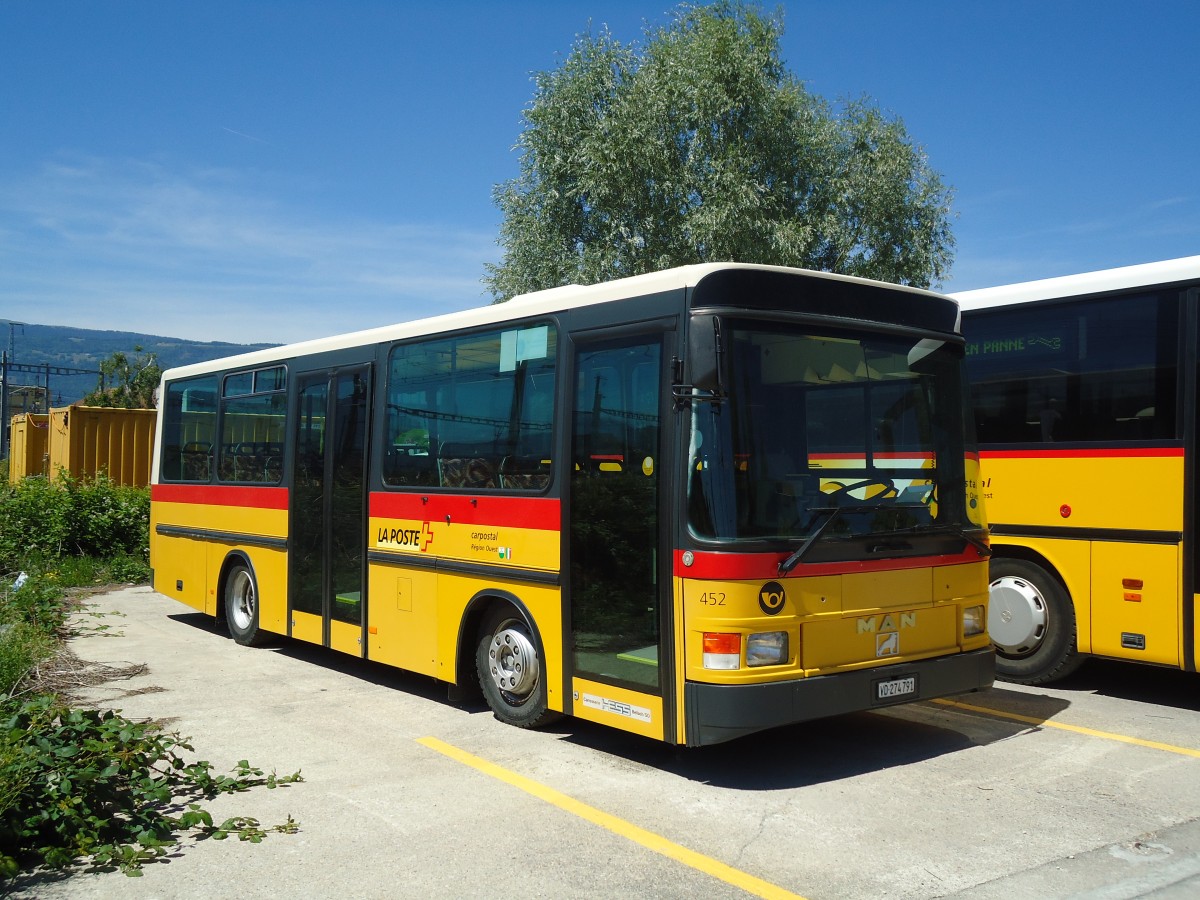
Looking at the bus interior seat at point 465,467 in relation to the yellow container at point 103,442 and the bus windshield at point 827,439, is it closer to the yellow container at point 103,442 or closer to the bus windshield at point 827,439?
the bus windshield at point 827,439

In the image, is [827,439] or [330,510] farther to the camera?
[330,510]

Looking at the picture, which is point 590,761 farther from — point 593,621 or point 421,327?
point 421,327

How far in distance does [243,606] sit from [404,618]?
12.5ft

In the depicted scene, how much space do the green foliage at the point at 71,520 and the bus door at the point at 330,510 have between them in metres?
9.11

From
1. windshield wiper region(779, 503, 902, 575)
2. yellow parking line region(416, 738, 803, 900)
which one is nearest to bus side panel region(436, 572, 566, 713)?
yellow parking line region(416, 738, 803, 900)

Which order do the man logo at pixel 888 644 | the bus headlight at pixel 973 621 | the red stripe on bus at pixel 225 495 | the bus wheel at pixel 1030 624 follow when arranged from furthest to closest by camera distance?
the red stripe on bus at pixel 225 495, the bus wheel at pixel 1030 624, the bus headlight at pixel 973 621, the man logo at pixel 888 644

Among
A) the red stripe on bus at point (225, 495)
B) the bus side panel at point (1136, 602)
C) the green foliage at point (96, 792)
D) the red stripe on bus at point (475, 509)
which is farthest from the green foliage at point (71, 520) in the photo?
the bus side panel at point (1136, 602)

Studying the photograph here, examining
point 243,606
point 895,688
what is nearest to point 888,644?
point 895,688

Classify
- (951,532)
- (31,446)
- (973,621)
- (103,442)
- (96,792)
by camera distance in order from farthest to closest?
(31,446)
(103,442)
(973,621)
(951,532)
(96,792)

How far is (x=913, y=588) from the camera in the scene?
6.72m

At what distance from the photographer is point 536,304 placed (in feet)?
25.0

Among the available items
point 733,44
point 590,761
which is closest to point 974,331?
point 590,761

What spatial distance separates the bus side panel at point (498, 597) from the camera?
7.14 meters

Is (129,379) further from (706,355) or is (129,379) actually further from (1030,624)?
(706,355)
